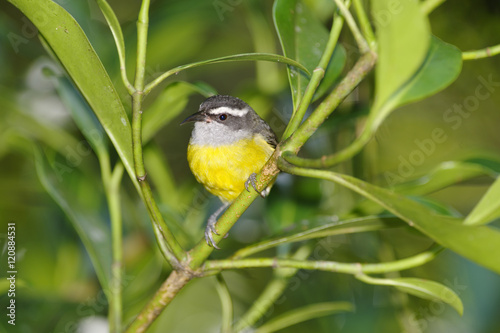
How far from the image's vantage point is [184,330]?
2.33 metres

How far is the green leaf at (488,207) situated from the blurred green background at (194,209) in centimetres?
54

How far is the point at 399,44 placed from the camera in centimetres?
81

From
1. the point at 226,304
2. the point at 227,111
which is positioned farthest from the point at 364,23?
the point at 227,111

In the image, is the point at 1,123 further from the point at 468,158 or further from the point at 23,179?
the point at 468,158

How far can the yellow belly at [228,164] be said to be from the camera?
2139 mm

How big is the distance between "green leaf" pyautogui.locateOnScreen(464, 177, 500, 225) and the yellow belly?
1.16 metres

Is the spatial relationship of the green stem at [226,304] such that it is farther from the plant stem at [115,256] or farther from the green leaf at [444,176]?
the green leaf at [444,176]

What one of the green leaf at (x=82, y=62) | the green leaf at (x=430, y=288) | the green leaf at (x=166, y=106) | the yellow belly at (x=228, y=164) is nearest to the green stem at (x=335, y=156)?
the green leaf at (x=430, y=288)

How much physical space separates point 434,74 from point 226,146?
1.27 metres

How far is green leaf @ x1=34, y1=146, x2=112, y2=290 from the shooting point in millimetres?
1561

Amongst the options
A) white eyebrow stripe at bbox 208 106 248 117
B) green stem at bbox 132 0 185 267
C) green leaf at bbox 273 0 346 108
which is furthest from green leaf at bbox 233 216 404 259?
white eyebrow stripe at bbox 208 106 248 117

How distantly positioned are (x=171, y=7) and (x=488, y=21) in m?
1.54

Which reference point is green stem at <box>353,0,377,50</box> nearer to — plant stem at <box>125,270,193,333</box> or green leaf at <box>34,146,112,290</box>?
plant stem at <box>125,270,193,333</box>

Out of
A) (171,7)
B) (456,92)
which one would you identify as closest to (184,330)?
(171,7)
